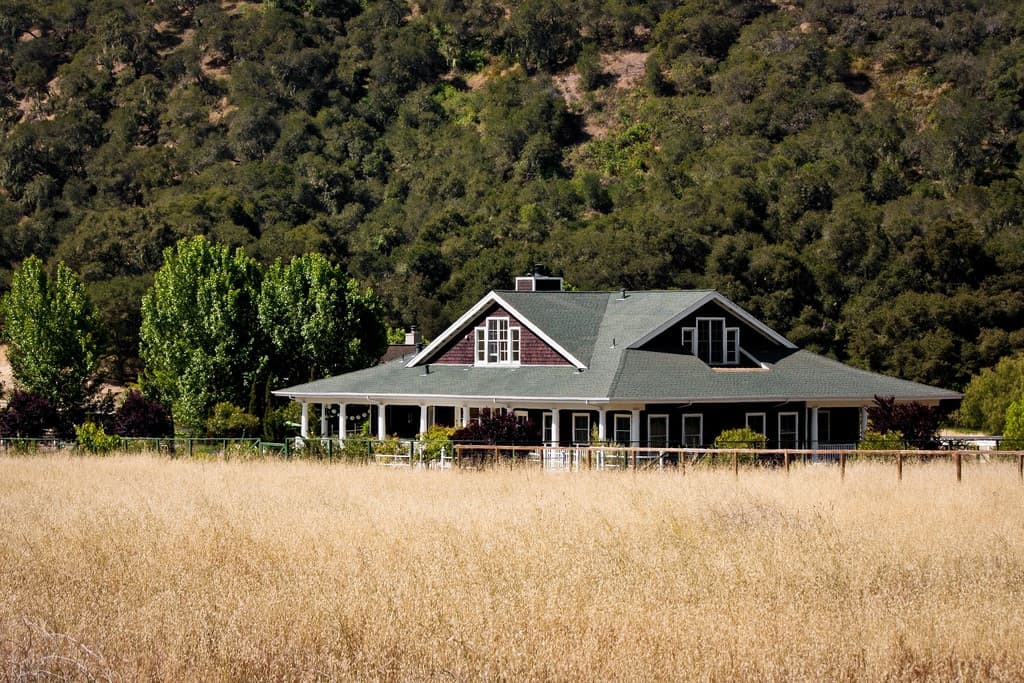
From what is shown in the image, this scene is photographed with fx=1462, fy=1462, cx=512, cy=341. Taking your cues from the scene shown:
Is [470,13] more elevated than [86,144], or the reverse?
[470,13]

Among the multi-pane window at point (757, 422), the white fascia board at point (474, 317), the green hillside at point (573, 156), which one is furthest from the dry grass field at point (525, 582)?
the green hillside at point (573, 156)

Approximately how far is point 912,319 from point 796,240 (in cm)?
2472

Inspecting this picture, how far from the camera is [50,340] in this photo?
56594 mm

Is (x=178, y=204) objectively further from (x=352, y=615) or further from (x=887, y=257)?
(x=352, y=615)

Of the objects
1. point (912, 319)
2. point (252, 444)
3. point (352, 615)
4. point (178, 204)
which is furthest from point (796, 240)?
point (352, 615)

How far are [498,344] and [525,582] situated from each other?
28974 mm

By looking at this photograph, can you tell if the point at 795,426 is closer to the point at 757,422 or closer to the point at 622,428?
the point at 757,422

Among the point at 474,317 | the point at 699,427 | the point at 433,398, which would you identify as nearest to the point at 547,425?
the point at 433,398

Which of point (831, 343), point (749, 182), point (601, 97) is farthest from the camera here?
point (601, 97)

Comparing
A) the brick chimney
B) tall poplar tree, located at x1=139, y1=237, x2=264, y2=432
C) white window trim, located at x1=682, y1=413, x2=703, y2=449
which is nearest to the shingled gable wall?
white window trim, located at x1=682, y1=413, x2=703, y2=449

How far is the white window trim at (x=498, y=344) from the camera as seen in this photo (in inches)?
1816

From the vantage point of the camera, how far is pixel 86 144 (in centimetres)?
16412

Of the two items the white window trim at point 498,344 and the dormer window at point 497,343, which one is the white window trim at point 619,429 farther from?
the dormer window at point 497,343

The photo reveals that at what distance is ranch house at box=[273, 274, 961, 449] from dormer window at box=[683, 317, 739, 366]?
0.14ft
